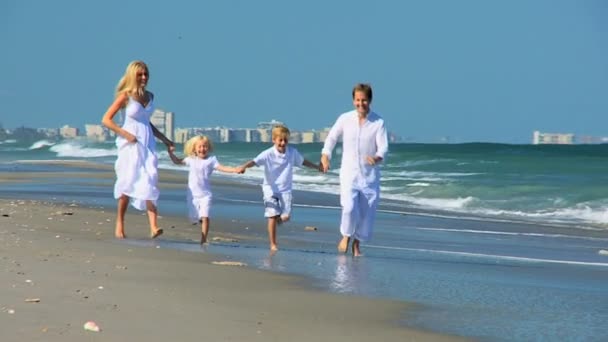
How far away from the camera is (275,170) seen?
33.2 ft

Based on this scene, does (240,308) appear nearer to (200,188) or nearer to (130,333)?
(130,333)

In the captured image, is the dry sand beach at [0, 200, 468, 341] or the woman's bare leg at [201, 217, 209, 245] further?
the woman's bare leg at [201, 217, 209, 245]

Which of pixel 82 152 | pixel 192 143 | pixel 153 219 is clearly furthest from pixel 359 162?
pixel 82 152

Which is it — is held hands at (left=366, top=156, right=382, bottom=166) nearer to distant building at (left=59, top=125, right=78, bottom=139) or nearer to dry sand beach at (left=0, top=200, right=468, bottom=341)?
dry sand beach at (left=0, top=200, right=468, bottom=341)

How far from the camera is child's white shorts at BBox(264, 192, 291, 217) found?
10.1m

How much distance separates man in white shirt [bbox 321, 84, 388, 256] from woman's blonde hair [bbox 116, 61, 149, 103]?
5.19ft

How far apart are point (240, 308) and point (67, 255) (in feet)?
7.20

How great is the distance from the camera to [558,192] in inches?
936

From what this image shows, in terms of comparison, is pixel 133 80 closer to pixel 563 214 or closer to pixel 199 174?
pixel 199 174

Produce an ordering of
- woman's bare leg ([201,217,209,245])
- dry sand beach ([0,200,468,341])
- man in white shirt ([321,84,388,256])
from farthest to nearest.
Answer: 1. woman's bare leg ([201,217,209,245])
2. man in white shirt ([321,84,388,256])
3. dry sand beach ([0,200,468,341])

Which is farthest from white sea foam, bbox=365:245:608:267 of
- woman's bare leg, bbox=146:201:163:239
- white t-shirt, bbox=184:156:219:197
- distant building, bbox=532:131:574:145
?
distant building, bbox=532:131:574:145

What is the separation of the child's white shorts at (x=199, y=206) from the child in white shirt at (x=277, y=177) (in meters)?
0.50

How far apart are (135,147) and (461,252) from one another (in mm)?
3052

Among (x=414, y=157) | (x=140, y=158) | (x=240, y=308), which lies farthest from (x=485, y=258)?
(x=414, y=157)
